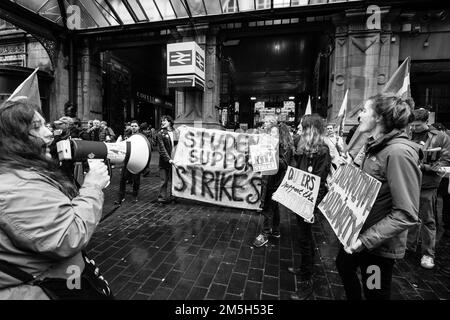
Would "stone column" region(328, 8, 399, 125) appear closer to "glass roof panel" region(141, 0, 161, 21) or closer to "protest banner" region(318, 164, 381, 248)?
"glass roof panel" region(141, 0, 161, 21)

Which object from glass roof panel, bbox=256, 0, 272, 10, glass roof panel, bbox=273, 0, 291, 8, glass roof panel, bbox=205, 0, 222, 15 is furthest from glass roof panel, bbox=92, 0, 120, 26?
glass roof panel, bbox=273, 0, 291, 8

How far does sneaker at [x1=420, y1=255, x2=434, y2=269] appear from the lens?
342 cm

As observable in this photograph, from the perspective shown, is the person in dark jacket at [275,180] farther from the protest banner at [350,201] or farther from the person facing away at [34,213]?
the person facing away at [34,213]

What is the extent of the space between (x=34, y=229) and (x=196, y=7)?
11634mm

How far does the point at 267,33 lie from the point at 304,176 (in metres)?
9.31

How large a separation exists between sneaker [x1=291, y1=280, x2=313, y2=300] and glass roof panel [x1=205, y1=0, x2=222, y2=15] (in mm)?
10682

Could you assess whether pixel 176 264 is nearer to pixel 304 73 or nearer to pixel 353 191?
pixel 353 191

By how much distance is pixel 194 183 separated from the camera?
593 centimetres

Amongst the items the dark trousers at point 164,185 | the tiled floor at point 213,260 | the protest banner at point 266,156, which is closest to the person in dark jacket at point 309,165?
the tiled floor at point 213,260

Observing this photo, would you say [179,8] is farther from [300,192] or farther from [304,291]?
[304,291]

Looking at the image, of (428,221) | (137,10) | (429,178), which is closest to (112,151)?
(428,221)

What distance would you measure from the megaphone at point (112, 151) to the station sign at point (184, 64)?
27.2 feet

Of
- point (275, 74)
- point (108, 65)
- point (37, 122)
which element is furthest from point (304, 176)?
point (275, 74)

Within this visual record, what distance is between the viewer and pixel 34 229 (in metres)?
1.08
